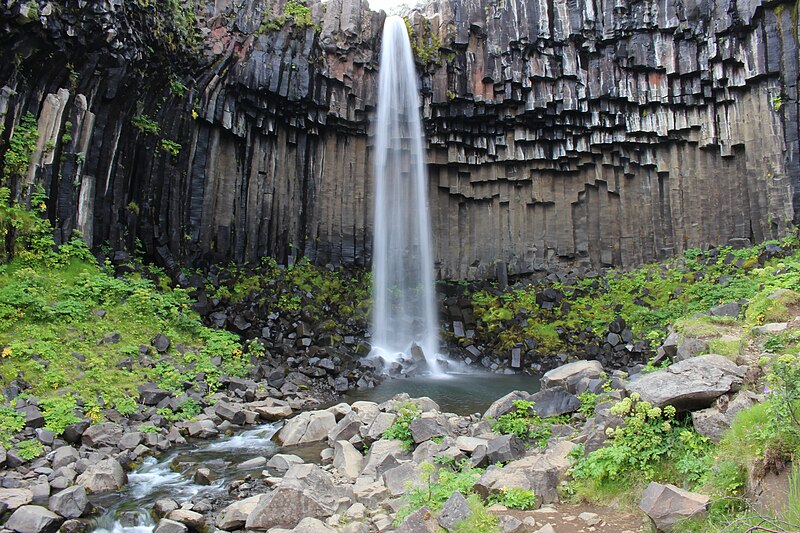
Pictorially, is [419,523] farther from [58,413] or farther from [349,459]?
[58,413]

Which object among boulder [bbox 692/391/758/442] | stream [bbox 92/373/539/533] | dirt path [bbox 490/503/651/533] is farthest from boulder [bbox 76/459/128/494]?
boulder [bbox 692/391/758/442]

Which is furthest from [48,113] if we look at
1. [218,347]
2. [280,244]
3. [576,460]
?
[576,460]

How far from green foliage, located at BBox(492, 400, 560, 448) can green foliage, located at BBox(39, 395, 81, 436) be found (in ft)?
21.7

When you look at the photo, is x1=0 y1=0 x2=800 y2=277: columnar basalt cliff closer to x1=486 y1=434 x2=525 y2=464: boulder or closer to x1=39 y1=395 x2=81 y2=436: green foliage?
x1=39 y1=395 x2=81 y2=436: green foliage

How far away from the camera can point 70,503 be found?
6.23 m

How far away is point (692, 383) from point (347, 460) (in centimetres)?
452

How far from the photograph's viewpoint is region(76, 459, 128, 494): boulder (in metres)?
7.02

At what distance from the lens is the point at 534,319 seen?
65.4 feet

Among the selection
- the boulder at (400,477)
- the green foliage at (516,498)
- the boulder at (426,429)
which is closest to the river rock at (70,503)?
the boulder at (400,477)

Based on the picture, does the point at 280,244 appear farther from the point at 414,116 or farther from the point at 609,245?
the point at 609,245

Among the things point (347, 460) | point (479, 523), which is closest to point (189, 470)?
point (347, 460)

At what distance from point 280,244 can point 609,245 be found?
43.1ft

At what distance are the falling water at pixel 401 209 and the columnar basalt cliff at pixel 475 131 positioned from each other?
562mm

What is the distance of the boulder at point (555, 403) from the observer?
784 cm
